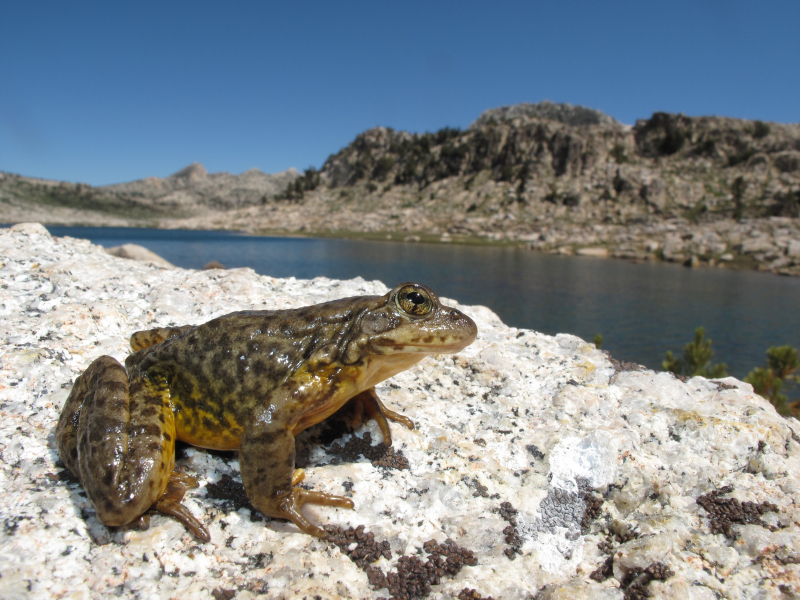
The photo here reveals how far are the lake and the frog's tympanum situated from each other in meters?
18.7

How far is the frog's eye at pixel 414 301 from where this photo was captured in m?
3.17

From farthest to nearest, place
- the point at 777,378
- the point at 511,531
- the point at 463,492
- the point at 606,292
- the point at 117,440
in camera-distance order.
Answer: the point at 606,292
the point at 777,378
the point at 463,492
the point at 511,531
the point at 117,440

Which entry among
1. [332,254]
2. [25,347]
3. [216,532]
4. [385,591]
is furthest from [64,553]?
[332,254]

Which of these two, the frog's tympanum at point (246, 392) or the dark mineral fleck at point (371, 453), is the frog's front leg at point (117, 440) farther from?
the dark mineral fleck at point (371, 453)

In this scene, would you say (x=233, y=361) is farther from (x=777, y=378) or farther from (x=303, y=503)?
(x=777, y=378)

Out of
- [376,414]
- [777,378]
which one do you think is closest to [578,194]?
[777,378]

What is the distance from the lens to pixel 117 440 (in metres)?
2.87

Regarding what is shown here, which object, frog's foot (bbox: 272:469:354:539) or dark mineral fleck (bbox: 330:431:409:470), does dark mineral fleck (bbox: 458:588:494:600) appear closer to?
frog's foot (bbox: 272:469:354:539)

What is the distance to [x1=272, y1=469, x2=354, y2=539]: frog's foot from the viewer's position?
115 inches

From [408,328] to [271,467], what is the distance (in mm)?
1287

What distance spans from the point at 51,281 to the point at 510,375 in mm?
5389

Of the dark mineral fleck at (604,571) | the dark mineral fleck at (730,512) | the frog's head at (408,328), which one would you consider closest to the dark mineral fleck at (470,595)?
the dark mineral fleck at (604,571)

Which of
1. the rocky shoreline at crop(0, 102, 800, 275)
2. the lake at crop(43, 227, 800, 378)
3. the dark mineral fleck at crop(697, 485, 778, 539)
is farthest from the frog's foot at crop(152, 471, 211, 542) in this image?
the rocky shoreline at crop(0, 102, 800, 275)

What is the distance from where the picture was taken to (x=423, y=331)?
3105 millimetres
